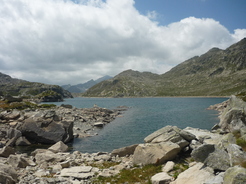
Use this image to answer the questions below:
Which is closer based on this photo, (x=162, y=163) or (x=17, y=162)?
(x=162, y=163)

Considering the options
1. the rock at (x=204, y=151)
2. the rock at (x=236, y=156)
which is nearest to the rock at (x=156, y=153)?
the rock at (x=204, y=151)

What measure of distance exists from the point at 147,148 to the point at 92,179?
6.55 metres

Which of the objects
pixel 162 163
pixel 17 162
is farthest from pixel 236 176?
pixel 17 162

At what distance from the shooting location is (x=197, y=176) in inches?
468

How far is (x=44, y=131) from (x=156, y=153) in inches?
1015

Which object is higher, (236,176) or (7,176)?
(236,176)

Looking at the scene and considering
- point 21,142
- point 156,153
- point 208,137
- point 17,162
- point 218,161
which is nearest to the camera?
point 218,161

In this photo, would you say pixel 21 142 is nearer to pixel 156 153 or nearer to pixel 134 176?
pixel 134 176

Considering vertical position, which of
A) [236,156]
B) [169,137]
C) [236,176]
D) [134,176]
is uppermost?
[236,176]

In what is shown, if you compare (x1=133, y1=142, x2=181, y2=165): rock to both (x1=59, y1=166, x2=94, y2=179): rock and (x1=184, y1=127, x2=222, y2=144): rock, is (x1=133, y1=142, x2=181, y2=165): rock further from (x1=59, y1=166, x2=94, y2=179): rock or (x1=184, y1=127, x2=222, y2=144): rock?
(x1=184, y1=127, x2=222, y2=144): rock

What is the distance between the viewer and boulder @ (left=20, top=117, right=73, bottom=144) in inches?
1362

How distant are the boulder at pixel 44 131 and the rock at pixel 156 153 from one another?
21.5 metres

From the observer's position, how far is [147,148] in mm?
18641

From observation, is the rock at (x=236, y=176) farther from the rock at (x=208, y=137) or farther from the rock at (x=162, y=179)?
the rock at (x=208, y=137)
